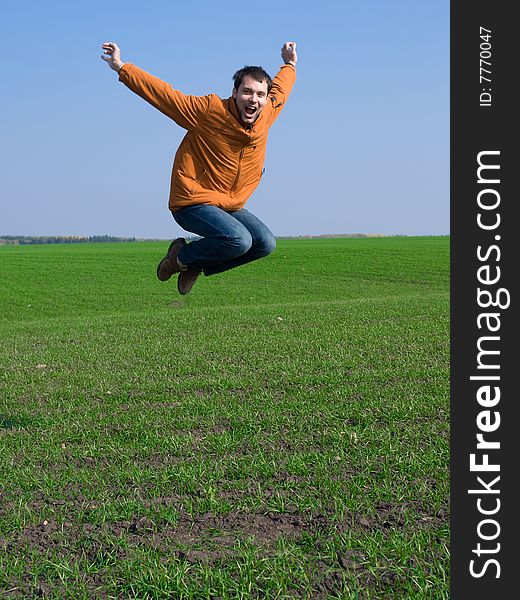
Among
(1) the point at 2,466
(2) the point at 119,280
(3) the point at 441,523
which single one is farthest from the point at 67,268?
(3) the point at 441,523

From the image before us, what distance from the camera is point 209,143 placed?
6.10 metres

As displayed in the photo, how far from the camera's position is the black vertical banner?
3.87m

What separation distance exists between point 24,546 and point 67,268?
42103mm

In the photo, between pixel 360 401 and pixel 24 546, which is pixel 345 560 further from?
pixel 360 401

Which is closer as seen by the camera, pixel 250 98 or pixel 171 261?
pixel 250 98

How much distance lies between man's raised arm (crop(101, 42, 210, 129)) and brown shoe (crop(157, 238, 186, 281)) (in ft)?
4.53

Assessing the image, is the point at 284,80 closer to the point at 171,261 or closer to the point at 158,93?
the point at 158,93

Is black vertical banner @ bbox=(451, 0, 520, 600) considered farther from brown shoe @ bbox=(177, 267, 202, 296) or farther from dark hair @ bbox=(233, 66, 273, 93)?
brown shoe @ bbox=(177, 267, 202, 296)

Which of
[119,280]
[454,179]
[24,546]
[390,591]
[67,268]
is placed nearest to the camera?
[454,179]

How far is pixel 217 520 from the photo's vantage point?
5695 mm

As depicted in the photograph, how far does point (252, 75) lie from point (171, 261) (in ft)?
6.49

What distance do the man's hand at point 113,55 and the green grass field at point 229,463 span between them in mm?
3577

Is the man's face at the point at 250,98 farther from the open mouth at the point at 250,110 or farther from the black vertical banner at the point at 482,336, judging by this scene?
the black vertical banner at the point at 482,336

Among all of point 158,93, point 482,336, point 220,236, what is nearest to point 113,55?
point 158,93
